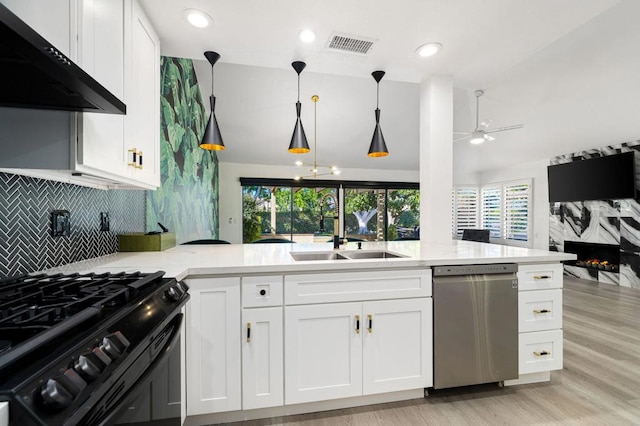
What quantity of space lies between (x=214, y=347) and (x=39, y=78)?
4.41 feet

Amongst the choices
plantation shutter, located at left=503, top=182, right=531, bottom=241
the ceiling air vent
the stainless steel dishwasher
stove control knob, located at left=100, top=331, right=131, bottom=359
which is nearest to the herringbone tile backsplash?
stove control knob, located at left=100, top=331, right=131, bottom=359

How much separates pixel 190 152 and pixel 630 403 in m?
4.72

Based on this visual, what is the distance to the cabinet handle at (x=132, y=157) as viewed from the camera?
1.51 metres

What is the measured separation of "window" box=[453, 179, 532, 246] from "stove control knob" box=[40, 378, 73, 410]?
7856 mm

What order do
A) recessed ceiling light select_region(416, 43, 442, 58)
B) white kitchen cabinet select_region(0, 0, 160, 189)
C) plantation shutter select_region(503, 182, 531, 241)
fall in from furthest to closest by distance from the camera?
plantation shutter select_region(503, 182, 531, 241), recessed ceiling light select_region(416, 43, 442, 58), white kitchen cabinet select_region(0, 0, 160, 189)

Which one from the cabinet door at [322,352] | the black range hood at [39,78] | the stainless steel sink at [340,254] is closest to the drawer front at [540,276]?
the stainless steel sink at [340,254]

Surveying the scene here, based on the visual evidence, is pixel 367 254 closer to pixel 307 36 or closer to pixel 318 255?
pixel 318 255

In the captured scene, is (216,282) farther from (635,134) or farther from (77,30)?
(635,134)

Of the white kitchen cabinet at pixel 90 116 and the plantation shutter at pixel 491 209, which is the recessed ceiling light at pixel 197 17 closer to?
the white kitchen cabinet at pixel 90 116

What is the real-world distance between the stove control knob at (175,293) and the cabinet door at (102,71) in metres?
0.58

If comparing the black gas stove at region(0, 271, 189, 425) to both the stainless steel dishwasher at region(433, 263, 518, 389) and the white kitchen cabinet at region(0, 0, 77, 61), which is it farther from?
the stainless steel dishwasher at region(433, 263, 518, 389)

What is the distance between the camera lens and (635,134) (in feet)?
14.6

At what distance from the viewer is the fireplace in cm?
504

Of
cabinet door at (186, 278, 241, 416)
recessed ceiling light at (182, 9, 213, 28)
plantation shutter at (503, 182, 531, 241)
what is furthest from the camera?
plantation shutter at (503, 182, 531, 241)
